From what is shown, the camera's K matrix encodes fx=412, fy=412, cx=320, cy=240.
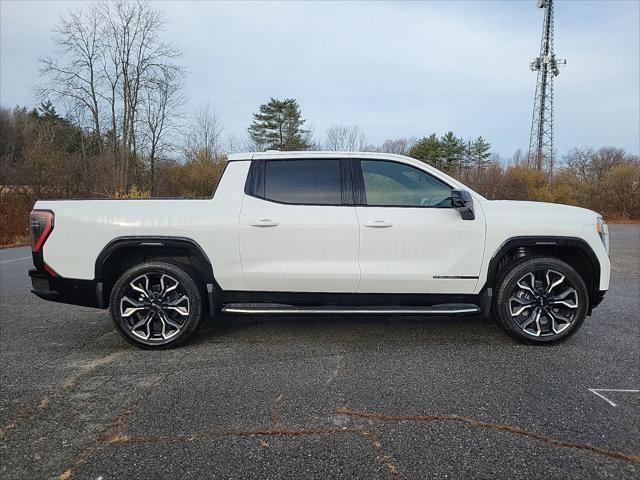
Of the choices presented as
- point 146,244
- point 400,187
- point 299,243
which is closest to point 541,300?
point 400,187

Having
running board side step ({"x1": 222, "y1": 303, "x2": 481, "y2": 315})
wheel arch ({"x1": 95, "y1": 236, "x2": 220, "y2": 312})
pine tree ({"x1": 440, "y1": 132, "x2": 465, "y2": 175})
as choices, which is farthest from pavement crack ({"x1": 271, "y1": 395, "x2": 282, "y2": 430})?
pine tree ({"x1": 440, "y1": 132, "x2": 465, "y2": 175})

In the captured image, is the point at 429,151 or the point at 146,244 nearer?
the point at 146,244

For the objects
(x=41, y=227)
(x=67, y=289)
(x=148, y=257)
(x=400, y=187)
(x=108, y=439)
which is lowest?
(x=108, y=439)

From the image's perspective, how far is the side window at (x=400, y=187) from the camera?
3.90m

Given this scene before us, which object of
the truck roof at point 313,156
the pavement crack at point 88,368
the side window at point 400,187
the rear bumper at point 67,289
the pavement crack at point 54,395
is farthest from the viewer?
the truck roof at point 313,156

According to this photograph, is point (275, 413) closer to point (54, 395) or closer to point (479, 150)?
point (54, 395)

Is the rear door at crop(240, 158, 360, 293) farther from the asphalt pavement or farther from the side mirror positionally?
the side mirror

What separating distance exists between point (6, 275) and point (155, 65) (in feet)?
67.9

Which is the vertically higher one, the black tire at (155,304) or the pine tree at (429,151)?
the pine tree at (429,151)

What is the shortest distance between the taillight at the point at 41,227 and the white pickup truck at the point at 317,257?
0.03 ft

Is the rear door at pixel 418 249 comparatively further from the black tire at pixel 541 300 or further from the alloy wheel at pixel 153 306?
the alloy wheel at pixel 153 306

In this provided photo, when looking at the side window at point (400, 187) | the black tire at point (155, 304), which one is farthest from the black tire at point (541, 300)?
the black tire at point (155, 304)

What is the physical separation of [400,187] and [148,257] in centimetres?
254

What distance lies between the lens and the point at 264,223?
3.76m
